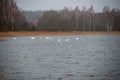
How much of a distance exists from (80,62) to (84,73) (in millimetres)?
139

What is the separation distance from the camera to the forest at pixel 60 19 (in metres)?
3.28

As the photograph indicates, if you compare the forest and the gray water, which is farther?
the forest

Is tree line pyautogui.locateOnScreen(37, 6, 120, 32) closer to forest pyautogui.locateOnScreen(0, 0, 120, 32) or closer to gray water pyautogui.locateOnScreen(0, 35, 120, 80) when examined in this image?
forest pyautogui.locateOnScreen(0, 0, 120, 32)

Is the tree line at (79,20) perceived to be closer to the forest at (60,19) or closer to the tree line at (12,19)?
the forest at (60,19)

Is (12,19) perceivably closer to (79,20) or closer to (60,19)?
(60,19)

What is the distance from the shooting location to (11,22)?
329 cm

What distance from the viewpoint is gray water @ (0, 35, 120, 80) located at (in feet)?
10.3

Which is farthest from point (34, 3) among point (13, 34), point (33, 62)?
point (33, 62)

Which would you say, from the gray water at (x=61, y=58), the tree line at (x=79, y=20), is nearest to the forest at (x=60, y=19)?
the tree line at (x=79, y=20)

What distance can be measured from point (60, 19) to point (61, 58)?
45 centimetres

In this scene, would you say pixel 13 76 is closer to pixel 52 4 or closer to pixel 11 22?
pixel 11 22

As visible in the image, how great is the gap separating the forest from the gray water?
4.4 inches

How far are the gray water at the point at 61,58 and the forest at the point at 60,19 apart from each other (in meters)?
0.11

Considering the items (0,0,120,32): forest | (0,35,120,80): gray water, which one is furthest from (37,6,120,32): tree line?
(0,35,120,80): gray water
